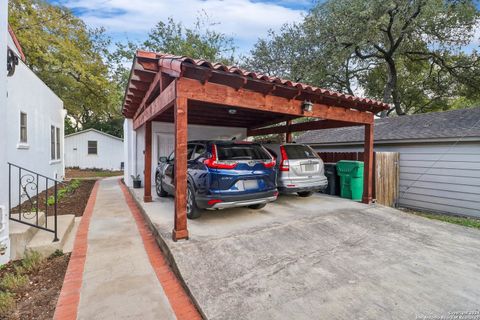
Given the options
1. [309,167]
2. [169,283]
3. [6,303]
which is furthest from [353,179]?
[6,303]

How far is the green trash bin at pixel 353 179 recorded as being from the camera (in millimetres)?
7098

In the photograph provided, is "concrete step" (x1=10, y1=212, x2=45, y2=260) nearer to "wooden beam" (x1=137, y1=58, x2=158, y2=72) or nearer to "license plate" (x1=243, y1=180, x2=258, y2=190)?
"wooden beam" (x1=137, y1=58, x2=158, y2=72)

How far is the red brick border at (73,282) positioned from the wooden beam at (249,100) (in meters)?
2.85

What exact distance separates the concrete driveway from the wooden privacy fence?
2118 millimetres

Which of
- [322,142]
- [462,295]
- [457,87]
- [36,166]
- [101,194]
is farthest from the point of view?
[457,87]

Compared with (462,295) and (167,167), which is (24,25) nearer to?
(167,167)

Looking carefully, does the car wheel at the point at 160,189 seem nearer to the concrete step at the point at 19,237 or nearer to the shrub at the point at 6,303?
the concrete step at the point at 19,237

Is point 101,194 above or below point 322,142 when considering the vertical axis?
below

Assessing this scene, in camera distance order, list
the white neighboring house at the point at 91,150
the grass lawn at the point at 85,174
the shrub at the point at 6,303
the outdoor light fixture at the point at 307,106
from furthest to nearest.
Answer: the white neighboring house at the point at 91,150 → the grass lawn at the point at 85,174 → the outdoor light fixture at the point at 307,106 → the shrub at the point at 6,303

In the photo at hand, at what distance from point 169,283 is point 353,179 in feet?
19.3

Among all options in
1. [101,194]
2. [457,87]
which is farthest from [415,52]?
[101,194]

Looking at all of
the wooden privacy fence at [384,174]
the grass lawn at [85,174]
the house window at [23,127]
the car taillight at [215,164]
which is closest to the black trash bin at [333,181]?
the wooden privacy fence at [384,174]

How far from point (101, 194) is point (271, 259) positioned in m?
7.86

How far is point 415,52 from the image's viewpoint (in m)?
13.7
